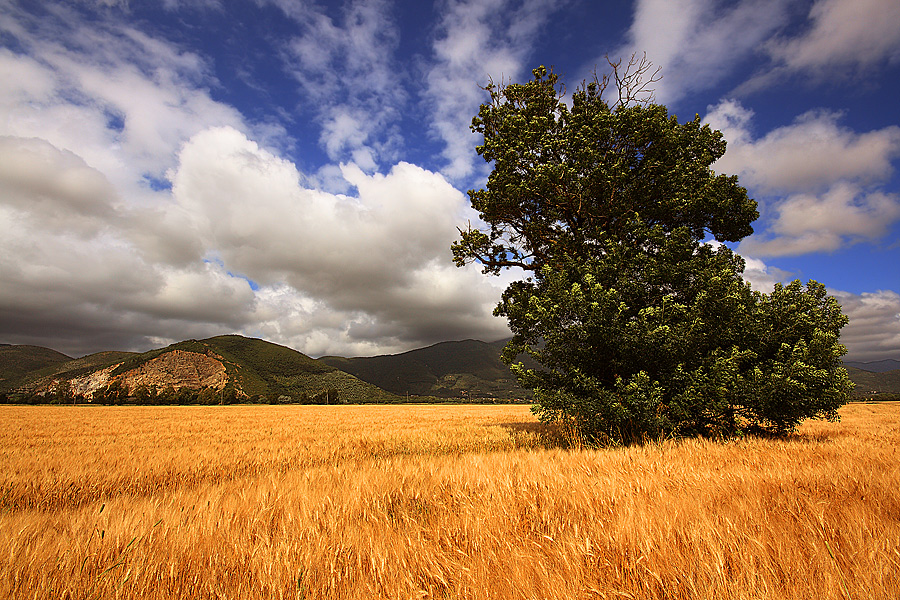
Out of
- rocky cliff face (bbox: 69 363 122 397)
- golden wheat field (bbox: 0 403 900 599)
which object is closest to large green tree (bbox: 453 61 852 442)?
golden wheat field (bbox: 0 403 900 599)

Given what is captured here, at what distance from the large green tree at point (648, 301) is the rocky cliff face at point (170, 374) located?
611 feet

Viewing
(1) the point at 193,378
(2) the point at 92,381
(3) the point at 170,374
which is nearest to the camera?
(1) the point at 193,378

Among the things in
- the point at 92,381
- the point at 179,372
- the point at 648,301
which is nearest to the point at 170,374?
the point at 179,372

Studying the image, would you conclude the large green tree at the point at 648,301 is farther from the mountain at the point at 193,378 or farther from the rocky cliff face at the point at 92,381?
the rocky cliff face at the point at 92,381

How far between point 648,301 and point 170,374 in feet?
723

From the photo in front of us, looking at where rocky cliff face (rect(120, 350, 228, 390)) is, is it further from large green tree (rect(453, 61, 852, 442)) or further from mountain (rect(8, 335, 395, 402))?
large green tree (rect(453, 61, 852, 442))

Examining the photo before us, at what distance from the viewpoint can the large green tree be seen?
838cm

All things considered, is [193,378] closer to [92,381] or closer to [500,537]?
[92,381]

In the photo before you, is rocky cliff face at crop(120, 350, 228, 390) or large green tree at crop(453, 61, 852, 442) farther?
rocky cliff face at crop(120, 350, 228, 390)

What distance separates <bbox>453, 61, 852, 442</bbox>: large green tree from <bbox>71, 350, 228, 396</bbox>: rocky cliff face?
7337 inches

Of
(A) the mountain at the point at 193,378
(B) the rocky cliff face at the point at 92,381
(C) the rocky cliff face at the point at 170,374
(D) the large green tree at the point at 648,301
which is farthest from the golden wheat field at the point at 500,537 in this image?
(B) the rocky cliff face at the point at 92,381

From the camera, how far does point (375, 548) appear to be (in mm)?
2771

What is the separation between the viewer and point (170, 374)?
17588 cm

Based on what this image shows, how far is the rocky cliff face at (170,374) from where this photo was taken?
169625mm
